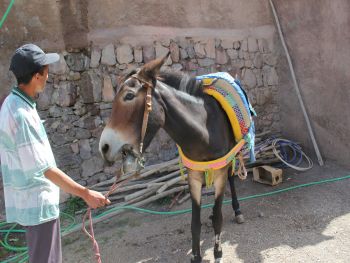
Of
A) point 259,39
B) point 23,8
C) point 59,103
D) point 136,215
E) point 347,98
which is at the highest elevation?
point 23,8

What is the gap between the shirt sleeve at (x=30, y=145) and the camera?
174cm

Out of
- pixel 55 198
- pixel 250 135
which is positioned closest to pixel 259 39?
pixel 250 135

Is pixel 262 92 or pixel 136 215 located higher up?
pixel 262 92

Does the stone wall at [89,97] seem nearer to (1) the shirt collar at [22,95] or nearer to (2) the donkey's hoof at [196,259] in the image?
(2) the donkey's hoof at [196,259]

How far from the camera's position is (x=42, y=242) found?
1.92m

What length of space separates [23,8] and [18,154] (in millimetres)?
2761

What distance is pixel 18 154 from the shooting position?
5.82 ft

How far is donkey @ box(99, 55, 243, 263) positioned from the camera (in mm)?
2090

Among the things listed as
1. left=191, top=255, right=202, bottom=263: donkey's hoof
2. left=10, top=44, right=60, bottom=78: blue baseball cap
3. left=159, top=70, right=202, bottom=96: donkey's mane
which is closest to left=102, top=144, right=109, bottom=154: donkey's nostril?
left=10, top=44, right=60, bottom=78: blue baseball cap

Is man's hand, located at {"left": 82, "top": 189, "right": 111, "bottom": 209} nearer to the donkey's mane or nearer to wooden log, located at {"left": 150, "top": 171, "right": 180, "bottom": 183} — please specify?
the donkey's mane

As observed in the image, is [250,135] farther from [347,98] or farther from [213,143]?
[347,98]

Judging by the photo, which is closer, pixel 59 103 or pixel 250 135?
pixel 250 135

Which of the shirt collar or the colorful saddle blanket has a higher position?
the shirt collar

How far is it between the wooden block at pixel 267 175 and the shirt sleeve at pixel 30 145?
3316mm
